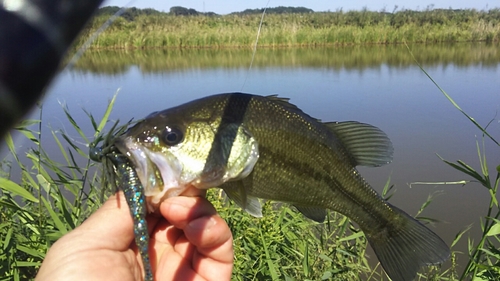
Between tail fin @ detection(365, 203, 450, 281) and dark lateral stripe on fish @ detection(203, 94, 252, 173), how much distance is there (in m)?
0.88

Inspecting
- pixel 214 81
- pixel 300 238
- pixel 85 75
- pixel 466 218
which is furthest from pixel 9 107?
pixel 85 75

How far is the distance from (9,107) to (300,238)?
10.8ft

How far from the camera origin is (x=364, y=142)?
6.38 ft

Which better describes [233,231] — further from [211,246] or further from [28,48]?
[28,48]

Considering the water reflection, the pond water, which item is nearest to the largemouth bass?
the pond water

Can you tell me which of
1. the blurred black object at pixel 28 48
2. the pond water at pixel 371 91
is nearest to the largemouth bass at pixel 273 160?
the pond water at pixel 371 91

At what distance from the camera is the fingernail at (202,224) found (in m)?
1.72

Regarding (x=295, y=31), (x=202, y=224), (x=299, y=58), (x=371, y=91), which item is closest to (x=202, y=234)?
(x=202, y=224)

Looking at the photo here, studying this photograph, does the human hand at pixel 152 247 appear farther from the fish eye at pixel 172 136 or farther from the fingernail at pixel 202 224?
the fish eye at pixel 172 136

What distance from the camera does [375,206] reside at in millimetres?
2029

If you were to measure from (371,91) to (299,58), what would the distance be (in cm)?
824

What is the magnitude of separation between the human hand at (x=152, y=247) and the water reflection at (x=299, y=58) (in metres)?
14.9

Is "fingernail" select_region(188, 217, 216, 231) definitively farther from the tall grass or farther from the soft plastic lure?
the tall grass

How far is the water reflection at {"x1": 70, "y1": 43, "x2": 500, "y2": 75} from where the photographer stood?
17.6 metres
